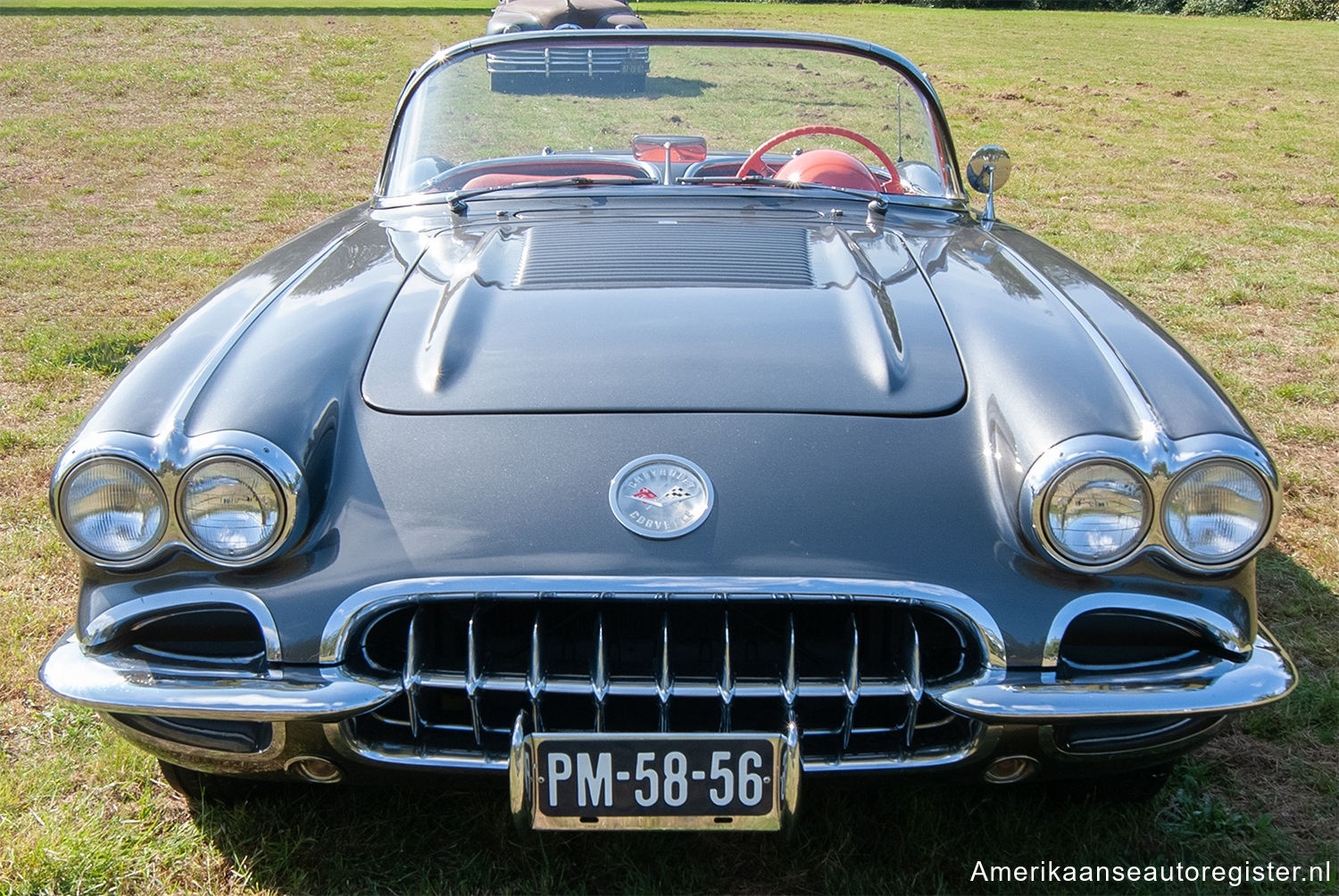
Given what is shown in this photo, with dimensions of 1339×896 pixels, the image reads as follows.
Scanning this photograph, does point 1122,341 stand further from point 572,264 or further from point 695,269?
point 572,264

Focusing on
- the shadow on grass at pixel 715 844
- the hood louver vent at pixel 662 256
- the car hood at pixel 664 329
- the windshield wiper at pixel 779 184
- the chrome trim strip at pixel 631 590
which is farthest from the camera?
the windshield wiper at pixel 779 184

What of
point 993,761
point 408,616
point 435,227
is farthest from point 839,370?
point 435,227

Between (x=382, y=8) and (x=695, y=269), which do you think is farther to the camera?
(x=382, y=8)

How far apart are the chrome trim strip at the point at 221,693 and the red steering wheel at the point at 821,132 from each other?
1894 mm

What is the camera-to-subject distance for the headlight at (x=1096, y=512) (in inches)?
67.1

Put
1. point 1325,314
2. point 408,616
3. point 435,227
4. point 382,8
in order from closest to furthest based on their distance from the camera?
point 408,616 < point 435,227 < point 1325,314 < point 382,8

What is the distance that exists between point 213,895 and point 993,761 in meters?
1.31

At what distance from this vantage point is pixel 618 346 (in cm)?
200

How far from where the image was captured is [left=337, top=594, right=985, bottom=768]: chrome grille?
5.52 feet

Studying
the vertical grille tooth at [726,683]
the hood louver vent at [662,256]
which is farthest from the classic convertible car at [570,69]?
the vertical grille tooth at [726,683]

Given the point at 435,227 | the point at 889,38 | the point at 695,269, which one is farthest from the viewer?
the point at 889,38

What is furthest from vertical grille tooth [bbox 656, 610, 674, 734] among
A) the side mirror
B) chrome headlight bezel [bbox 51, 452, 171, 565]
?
the side mirror

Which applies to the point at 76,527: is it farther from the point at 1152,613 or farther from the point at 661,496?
the point at 1152,613

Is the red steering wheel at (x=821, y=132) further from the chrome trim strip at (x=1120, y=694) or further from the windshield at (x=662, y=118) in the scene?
the chrome trim strip at (x=1120, y=694)
